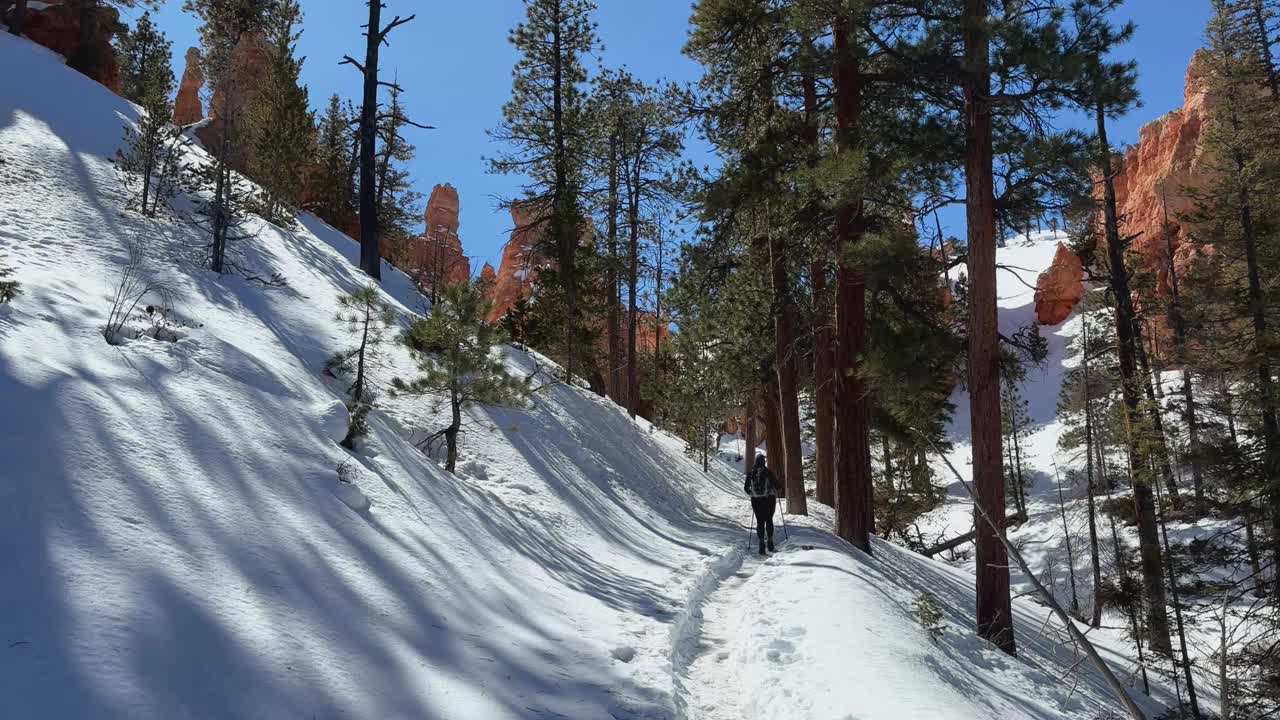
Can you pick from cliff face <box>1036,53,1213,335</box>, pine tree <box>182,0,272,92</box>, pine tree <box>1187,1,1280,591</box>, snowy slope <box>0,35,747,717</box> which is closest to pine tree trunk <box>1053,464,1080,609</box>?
pine tree <box>1187,1,1280,591</box>

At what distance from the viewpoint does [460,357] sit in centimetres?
909

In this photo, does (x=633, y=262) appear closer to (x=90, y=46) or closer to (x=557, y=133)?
(x=557, y=133)

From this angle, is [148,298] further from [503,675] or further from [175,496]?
[503,675]

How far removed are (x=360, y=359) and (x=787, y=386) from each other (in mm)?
8973

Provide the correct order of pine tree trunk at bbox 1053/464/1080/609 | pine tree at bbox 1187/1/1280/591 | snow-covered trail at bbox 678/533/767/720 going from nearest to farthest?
snow-covered trail at bbox 678/533/767/720 < pine tree at bbox 1187/1/1280/591 < pine tree trunk at bbox 1053/464/1080/609

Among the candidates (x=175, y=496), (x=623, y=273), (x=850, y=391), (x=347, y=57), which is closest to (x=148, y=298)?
(x=175, y=496)

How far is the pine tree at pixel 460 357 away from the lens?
9.09 metres

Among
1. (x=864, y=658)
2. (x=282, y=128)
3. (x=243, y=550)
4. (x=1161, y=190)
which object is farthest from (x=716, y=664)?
(x=1161, y=190)

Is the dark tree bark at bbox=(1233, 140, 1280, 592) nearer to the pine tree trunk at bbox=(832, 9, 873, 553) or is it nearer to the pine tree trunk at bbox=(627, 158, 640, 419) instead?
the pine tree trunk at bbox=(832, 9, 873, 553)

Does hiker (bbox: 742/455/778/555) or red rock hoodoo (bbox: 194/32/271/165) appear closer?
hiker (bbox: 742/455/778/555)

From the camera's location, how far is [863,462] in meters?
11.0

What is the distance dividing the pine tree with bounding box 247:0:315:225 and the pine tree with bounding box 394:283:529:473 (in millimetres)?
9133

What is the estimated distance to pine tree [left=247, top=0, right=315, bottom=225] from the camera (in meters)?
19.3

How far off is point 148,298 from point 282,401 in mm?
2599
